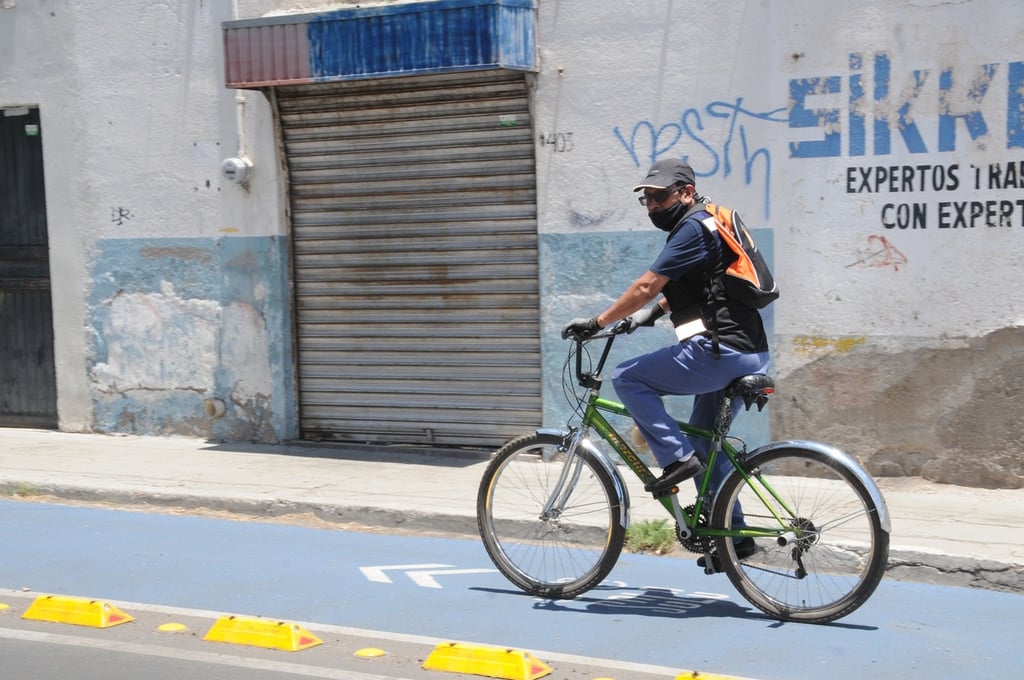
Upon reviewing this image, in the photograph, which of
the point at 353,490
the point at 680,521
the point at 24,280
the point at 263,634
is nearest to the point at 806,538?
the point at 680,521

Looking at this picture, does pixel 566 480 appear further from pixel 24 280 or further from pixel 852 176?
pixel 24 280

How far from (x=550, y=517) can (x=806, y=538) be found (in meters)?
1.18

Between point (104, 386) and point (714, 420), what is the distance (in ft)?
23.6

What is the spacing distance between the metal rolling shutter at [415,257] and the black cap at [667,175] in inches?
161

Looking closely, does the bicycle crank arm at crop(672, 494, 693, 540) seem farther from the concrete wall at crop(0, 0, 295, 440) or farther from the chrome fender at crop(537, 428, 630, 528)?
the concrete wall at crop(0, 0, 295, 440)

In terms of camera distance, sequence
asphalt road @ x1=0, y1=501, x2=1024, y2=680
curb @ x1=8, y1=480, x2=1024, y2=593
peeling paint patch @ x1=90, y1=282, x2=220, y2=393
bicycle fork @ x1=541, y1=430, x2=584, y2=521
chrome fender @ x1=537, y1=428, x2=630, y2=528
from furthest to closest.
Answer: peeling paint patch @ x1=90, y1=282, x2=220, y2=393 < curb @ x1=8, y1=480, x2=1024, y2=593 < bicycle fork @ x1=541, y1=430, x2=584, y2=521 < chrome fender @ x1=537, y1=428, x2=630, y2=528 < asphalt road @ x1=0, y1=501, x2=1024, y2=680

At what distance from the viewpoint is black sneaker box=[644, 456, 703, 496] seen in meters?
5.59

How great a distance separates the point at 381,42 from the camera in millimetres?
9484

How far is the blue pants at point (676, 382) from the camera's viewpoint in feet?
18.1

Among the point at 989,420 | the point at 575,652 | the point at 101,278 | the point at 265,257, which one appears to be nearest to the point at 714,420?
the point at 575,652

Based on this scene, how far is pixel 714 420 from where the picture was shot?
5719 mm

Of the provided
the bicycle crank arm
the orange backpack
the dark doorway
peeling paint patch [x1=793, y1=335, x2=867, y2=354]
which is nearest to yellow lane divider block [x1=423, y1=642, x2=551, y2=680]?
the bicycle crank arm

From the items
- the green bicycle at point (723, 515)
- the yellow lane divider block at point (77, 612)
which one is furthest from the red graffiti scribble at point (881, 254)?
the yellow lane divider block at point (77, 612)

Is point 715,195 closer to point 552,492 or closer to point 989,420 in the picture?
point 989,420
